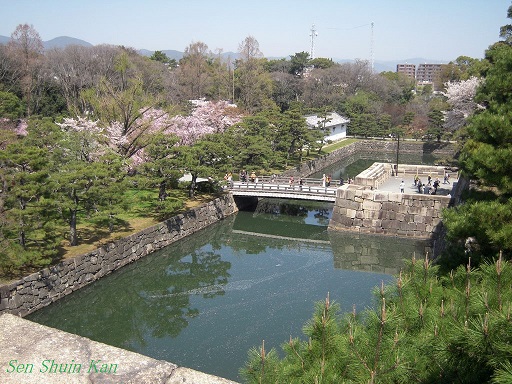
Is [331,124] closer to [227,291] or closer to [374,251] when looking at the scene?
[374,251]

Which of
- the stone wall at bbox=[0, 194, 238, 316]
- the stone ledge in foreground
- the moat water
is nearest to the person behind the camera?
the stone ledge in foreground

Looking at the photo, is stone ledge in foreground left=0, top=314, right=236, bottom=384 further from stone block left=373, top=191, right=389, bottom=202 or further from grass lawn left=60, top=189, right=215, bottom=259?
stone block left=373, top=191, right=389, bottom=202

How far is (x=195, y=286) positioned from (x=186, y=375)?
13.7m

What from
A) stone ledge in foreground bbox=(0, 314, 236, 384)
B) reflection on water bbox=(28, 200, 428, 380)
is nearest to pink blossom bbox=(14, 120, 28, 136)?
reflection on water bbox=(28, 200, 428, 380)

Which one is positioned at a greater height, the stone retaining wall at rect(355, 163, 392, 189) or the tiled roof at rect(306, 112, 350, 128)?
the tiled roof at rect(306, 112, 350, 128)

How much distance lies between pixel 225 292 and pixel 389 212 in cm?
996

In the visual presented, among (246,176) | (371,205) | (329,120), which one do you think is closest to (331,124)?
(329,120)

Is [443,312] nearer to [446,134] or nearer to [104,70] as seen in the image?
[104,70]

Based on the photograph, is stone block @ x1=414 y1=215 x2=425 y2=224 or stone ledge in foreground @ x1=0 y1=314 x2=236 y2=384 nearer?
stone ledge in foreground @ x1=0 y1=314 x2=236 y2=384

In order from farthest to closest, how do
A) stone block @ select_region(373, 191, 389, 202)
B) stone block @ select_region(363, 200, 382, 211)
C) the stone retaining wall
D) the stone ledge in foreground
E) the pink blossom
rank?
the pink blossom, the stone retaining wall, stone block @ select_region(363, 200, 382, 211), stone block @ select_region(373, 191, 389, 202), the stone ledge in foreground

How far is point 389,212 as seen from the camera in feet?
73.8

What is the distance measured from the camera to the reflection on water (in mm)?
13375

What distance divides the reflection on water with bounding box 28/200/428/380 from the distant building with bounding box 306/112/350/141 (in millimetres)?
24151

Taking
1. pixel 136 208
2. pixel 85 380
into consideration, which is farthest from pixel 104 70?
pixel 85 380
